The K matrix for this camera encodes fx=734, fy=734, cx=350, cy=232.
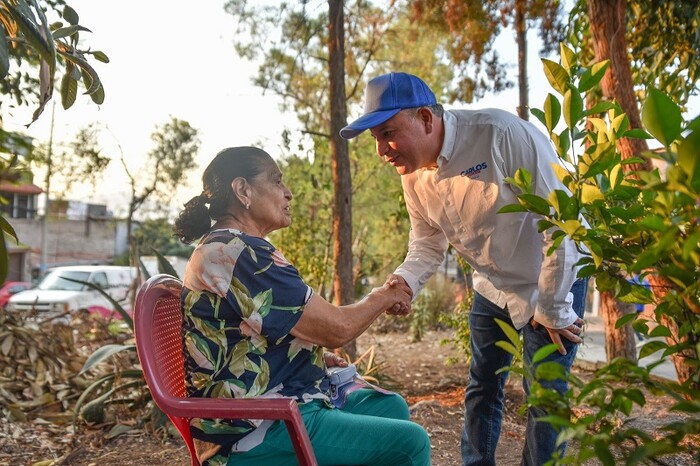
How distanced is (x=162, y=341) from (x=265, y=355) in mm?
423

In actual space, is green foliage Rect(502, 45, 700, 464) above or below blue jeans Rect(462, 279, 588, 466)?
above

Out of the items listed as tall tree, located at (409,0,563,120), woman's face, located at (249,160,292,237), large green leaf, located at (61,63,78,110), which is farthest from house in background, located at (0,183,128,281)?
woman's face, located at (249,160,292,237)

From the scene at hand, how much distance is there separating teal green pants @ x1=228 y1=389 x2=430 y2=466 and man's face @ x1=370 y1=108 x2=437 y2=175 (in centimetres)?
108

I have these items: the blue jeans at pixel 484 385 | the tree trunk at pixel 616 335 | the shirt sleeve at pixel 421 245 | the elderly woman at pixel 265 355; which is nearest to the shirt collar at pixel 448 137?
the shirt sleeve at pixel 421 245

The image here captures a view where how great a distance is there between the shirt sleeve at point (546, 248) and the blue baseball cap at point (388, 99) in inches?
14.4

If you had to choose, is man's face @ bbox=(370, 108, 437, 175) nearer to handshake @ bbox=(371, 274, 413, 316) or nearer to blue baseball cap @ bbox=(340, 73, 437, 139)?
blue baseball cap @ bbox=(340, 73, 437, 139)

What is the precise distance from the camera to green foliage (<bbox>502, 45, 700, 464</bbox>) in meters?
1.00

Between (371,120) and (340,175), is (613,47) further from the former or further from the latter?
(371,120)

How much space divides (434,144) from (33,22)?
1.50m

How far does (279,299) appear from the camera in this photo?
6.96ft

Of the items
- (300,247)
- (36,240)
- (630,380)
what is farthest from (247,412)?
(36,240)

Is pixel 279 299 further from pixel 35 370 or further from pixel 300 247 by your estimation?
pixel 300 247

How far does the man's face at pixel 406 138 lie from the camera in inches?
108

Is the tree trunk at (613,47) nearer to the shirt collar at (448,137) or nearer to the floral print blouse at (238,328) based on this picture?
the shirt collar at (448,137)
